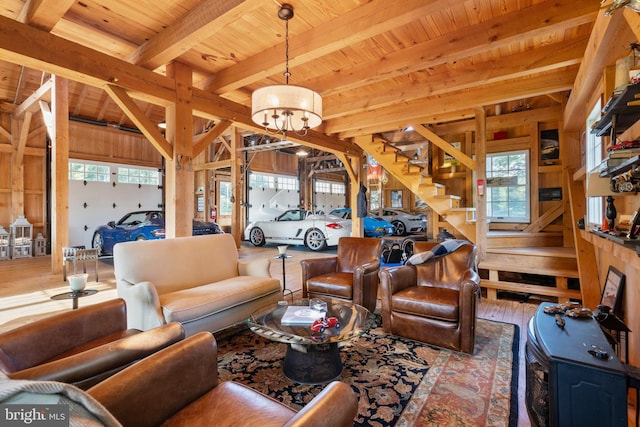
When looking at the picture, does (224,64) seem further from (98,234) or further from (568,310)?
(98,234)

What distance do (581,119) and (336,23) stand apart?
3443 millimetres

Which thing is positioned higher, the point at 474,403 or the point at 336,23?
the point at 336,23

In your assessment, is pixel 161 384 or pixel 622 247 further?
pixel 622 247

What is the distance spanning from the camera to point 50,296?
394 cm

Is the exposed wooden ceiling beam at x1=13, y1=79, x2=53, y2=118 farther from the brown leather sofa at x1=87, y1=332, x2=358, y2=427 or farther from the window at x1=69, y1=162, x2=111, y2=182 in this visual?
the brown leather sofa at x1=87, y1=332, x2=358, y2=427

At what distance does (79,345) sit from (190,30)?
2.44 meters

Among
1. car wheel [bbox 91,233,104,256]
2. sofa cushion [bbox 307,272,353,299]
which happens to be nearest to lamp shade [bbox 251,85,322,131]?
sofa cushion [bbox 307,272,353,299]

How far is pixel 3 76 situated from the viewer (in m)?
6.39

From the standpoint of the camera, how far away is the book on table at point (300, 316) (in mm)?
2075

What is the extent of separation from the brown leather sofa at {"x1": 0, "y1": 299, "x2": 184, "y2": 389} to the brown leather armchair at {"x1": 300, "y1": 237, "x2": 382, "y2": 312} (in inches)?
73.9

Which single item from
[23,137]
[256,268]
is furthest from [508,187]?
[23,137]

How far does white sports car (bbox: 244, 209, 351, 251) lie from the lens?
735cm

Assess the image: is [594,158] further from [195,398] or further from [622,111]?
[195,398]

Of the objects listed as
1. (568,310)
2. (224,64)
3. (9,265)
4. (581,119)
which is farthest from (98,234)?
(581,119)
